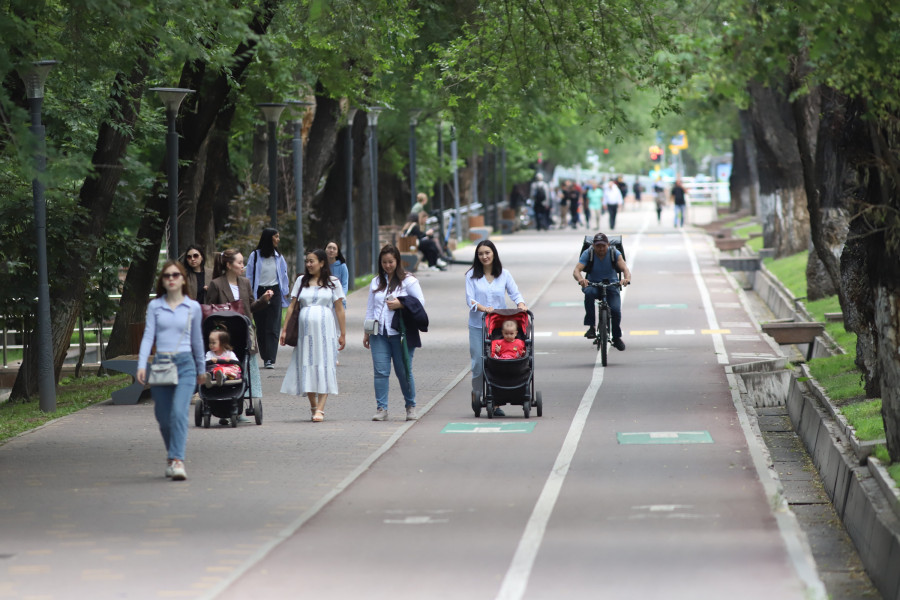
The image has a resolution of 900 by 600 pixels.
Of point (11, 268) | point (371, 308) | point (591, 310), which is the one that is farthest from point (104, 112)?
point (591, 310)

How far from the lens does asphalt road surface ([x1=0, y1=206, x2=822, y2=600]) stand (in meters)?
8.69

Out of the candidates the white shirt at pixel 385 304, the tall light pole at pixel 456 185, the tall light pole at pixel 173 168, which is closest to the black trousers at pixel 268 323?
the tall light pole at pixel 173 168

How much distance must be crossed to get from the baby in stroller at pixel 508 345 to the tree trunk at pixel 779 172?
17592 mm

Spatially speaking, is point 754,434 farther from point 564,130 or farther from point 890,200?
point 564,130

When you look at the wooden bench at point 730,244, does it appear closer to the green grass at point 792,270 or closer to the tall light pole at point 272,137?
the green grass at point 792,270

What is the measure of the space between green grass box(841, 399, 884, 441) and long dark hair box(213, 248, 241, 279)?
6.45 m

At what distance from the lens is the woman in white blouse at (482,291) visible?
1559 cm

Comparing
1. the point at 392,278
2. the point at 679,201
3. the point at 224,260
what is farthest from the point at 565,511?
the point at 679,201

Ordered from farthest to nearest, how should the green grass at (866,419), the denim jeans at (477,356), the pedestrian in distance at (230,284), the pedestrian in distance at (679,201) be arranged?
1. the pedestrian in distance at (679,201)
2. the pedestrian in distance at (230,284)
3. the denim jeans at (477,356)
4. the green grass at (866,419)

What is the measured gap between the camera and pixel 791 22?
11.3 meters

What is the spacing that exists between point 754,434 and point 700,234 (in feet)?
140

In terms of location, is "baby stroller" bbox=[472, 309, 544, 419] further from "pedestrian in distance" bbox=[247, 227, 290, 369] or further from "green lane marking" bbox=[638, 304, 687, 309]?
"green lane marking" bbox=[638, 304, 687, 309]

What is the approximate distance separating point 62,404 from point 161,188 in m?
4.59

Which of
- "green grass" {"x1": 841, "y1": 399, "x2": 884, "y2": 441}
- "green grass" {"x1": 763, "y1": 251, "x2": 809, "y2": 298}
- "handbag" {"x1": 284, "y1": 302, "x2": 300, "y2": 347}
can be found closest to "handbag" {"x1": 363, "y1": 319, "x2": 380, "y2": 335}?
"handbag" {"x1": 284, "y1": 302, "x2": 300, "y2": 347}
